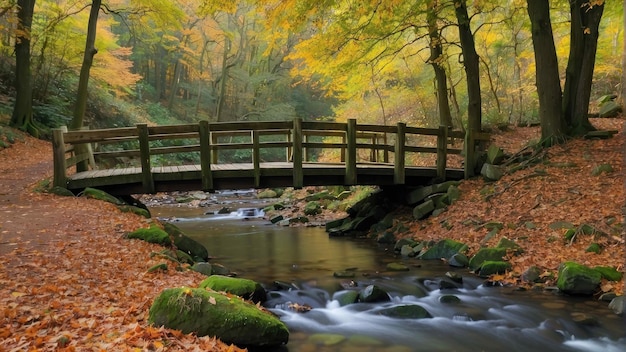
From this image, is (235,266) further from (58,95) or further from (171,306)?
(58,95)

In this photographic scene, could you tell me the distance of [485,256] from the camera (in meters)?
8.80

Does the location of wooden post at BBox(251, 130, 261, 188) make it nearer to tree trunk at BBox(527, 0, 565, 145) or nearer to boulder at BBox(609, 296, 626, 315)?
boulder at BBox(609, 296, 626, 315)

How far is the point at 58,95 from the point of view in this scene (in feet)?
78.7

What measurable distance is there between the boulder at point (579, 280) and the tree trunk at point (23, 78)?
18.9m

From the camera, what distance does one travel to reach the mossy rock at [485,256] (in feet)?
28.4

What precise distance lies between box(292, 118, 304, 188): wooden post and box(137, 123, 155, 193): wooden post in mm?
3301

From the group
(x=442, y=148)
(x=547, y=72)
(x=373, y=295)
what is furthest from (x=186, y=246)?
(x=547, y=72)

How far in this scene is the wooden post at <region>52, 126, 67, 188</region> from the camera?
402 inches

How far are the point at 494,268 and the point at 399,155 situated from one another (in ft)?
14.9

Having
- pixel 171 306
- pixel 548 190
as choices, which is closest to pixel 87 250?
pixel 171 306

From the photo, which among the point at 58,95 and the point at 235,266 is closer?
the point at 235,266

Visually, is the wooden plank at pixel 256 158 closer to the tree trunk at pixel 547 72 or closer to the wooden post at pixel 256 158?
the wooden post at pixel 256 158

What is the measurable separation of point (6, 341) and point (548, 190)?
10.2 metres

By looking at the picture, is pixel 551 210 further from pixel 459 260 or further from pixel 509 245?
pixel 459 260
